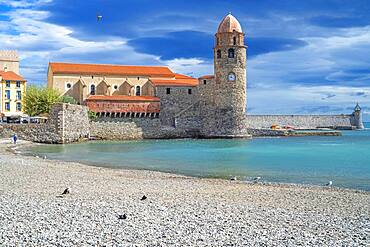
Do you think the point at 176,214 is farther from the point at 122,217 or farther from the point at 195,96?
the point at 195,96

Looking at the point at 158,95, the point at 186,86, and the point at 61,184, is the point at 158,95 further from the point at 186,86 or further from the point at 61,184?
the point at 61,184

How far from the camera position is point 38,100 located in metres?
42.2

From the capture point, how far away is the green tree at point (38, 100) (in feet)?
139

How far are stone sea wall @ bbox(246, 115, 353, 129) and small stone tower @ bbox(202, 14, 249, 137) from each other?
25.2 meters

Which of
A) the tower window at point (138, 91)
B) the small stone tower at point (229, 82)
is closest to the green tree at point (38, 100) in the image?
the tower window at point (138, 91)

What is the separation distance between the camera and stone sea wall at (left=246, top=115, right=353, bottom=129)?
7069 cm

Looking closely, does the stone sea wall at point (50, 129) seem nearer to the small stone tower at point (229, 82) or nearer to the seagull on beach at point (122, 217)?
the small stone tower at point (229, 82)

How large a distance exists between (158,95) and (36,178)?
103 feet

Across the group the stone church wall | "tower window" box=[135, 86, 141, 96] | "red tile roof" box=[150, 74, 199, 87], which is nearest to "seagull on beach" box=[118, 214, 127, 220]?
the stone church wall

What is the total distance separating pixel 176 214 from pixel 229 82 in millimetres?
35265

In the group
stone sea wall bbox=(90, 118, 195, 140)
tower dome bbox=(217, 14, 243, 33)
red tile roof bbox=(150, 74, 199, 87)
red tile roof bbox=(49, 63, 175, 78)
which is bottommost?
stone sea wall bbox=(90, 118, 195, 140)

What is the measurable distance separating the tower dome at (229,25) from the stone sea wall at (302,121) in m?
26.3

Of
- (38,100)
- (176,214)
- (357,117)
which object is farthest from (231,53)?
(357,117)

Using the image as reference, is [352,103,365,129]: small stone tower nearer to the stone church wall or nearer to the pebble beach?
the stone church wall
